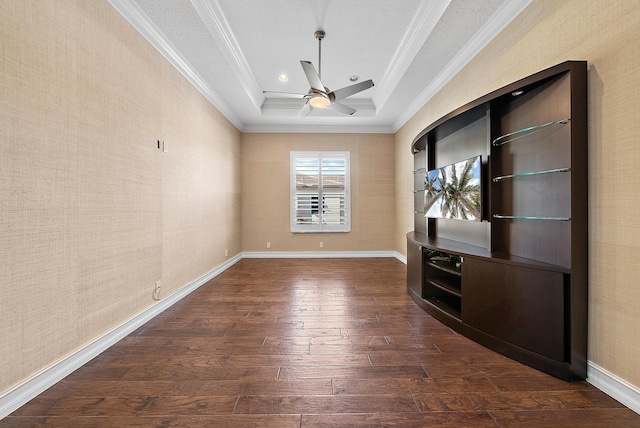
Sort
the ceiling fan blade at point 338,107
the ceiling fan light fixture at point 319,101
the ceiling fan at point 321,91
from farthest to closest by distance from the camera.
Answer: the ceiling fan blade at point 338,107 < the ceiling fan light fixture at point 319,101 < the ceiling fan at point 321,91

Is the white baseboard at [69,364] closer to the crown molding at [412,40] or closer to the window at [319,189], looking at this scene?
the window at [319,189]

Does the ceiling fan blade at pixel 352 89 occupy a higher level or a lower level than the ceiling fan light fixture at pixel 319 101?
higher

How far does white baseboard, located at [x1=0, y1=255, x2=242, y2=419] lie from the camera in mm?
1579

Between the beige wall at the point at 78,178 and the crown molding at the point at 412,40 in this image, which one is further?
the crown molding at the point at 412,40

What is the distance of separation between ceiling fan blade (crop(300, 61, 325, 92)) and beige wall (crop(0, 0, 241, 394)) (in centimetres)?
165

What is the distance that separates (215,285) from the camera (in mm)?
4125

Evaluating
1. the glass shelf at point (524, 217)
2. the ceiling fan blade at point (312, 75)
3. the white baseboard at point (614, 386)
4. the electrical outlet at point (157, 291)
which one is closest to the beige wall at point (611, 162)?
the white baseboard at point (614, 386)

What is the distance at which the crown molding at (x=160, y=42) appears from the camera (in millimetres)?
2463

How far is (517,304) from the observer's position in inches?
80.0

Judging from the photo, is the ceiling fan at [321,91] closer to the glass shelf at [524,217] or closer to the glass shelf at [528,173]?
the glass shelf at [528,173]

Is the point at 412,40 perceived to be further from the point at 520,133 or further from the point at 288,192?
the point at 288,192

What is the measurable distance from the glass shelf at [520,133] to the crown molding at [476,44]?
1.13 m

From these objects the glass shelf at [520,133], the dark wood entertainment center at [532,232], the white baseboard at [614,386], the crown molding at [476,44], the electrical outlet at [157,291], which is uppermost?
the crown molding at [476,44]

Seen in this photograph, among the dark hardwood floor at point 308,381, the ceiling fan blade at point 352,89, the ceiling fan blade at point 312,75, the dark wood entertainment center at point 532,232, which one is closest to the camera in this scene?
the dark hardwood floor at point 308,381
